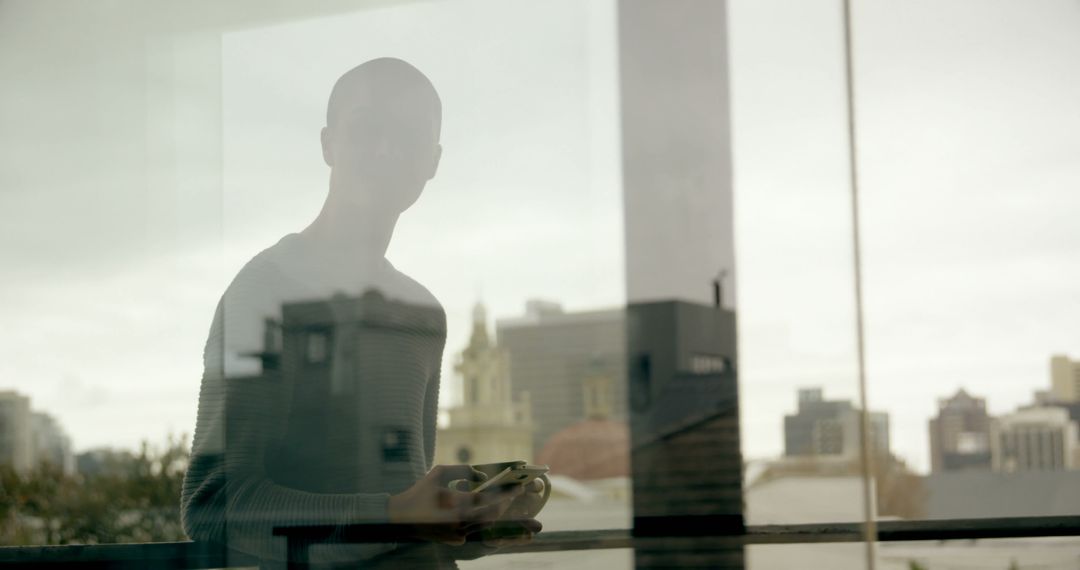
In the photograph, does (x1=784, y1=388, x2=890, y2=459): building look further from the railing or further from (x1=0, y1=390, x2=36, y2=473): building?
(x1=0, y1=390, x2=36, y2=473): building

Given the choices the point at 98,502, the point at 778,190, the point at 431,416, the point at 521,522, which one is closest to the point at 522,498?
the point at 521,522

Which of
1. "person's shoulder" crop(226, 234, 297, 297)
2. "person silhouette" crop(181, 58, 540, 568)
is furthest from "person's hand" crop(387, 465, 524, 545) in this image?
"person's shoulder" crop(226, 234, 297, 297)

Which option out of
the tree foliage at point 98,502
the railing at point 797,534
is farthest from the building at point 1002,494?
the tree foliage at point 98,502

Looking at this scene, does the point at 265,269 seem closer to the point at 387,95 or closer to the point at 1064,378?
the point at 387,95

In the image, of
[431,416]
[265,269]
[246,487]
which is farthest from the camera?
[265,269]

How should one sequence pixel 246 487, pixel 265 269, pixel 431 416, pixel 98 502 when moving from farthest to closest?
1. pixel 98 502
2. pixel 265 269
3. pixel 431 416
4. pixel 246 487

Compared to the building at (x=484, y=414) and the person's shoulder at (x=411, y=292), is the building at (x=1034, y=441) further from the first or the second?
the person's shoulder at (x=411, y=292)

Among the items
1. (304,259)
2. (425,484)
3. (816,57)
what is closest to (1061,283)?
(816,57)
